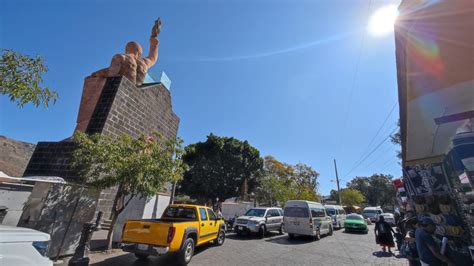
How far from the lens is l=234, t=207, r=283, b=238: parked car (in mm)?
12820

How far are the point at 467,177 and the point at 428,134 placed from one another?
1.78 m

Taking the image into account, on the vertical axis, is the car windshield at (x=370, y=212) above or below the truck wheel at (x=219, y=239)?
above

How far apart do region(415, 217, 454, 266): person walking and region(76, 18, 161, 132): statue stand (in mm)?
14275

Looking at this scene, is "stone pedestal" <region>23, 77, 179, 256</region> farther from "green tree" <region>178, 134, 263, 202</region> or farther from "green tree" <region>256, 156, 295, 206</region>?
"green tree" <region>256, 156, 295, 206</region>

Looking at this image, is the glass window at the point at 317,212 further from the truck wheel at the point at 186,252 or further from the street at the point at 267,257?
the truck wheel at the point at 186,252

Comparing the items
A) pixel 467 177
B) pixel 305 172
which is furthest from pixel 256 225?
pixel 305 172

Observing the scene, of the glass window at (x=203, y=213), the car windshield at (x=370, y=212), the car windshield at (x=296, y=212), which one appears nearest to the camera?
the glass window at (x=203, y=213)

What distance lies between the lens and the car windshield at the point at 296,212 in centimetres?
1266

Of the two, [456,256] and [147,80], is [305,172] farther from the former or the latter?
[456,256]

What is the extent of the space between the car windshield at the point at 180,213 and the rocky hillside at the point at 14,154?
12326 millimetres

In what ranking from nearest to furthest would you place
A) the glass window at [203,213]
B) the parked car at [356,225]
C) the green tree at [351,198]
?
the glass window at [203,213] → the parked car at [356,225] → the green tree at [351,198]

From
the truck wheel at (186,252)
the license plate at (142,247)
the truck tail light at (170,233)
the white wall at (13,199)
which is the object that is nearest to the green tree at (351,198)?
the truck wheel at (186,252)

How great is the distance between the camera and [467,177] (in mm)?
3004

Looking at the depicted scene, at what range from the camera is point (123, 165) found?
7.36 metres
